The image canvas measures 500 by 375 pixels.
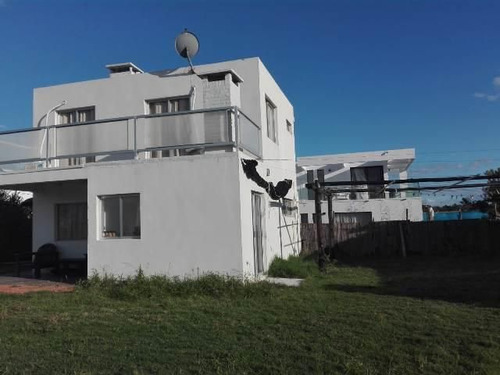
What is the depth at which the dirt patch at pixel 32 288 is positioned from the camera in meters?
11.2

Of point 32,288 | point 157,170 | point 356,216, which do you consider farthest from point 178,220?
point 356,216

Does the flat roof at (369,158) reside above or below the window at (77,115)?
above

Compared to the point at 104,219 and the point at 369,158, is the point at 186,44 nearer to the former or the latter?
the point at 104,219

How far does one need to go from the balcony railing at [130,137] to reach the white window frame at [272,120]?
213 centimetres

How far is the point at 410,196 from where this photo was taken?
29.4m

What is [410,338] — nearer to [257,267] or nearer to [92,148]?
[257,267]

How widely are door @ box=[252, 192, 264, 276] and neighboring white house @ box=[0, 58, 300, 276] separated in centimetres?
3

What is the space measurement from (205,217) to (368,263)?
335 inches

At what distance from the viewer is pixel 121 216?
39.3 feet

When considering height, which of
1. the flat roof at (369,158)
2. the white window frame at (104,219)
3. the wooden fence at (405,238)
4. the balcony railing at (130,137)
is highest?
the flat roof at (369,158)

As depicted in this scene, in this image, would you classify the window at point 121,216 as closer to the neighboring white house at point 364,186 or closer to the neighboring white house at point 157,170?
the neighboring white house at point 157,170

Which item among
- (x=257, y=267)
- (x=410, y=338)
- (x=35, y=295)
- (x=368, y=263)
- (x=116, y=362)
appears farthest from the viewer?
(x=368, y=263)

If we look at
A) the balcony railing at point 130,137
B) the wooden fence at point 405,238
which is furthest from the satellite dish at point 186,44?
the wooden fence at point 405,238

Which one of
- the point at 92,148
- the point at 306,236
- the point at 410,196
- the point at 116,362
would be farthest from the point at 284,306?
the point at 410,196
